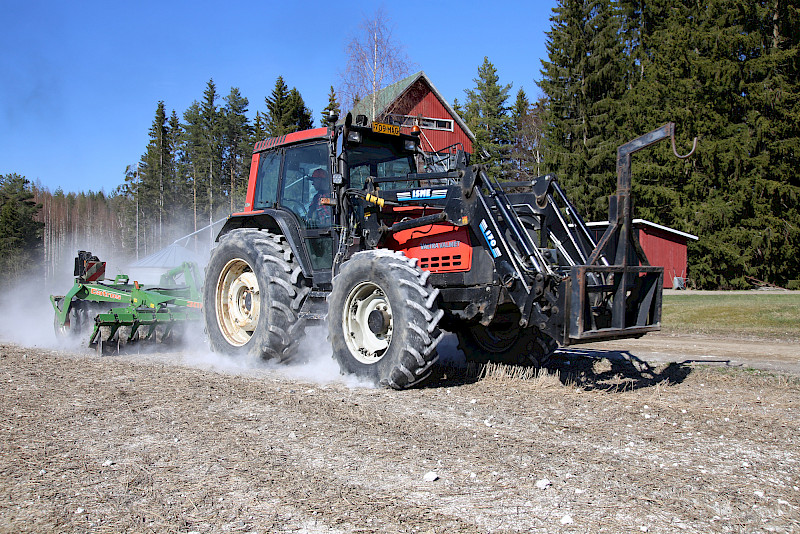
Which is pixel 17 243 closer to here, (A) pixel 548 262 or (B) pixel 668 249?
(B) pixel 668 249

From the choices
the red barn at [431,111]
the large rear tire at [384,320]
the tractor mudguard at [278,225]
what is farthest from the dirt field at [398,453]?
the red barn at [431,111]

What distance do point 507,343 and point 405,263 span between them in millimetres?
1977

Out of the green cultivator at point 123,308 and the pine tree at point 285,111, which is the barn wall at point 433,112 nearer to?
the pine tree at point 285,111

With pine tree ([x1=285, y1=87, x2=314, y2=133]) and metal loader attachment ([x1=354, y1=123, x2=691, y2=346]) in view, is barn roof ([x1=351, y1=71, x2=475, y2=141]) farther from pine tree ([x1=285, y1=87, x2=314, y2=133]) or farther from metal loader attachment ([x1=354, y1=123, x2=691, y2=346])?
metal loader attachment ([x1=354, y1=123, x2=691, y2=346])

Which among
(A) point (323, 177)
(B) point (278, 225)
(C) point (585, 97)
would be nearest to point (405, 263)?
(A) point (323, 177)

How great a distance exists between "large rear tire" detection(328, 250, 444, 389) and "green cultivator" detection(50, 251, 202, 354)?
11.8 ft

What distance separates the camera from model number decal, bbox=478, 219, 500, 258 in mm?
6211

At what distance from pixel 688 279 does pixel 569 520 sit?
104 ft

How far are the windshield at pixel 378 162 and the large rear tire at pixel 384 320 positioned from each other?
1433 millimetres

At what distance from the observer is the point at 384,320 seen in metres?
6.70

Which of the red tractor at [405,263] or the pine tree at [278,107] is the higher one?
the pine tree at [278,107]

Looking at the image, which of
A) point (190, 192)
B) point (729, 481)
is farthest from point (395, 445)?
point (190, 192)

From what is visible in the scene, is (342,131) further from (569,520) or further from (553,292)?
(569,520)

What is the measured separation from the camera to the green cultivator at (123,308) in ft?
30.7
